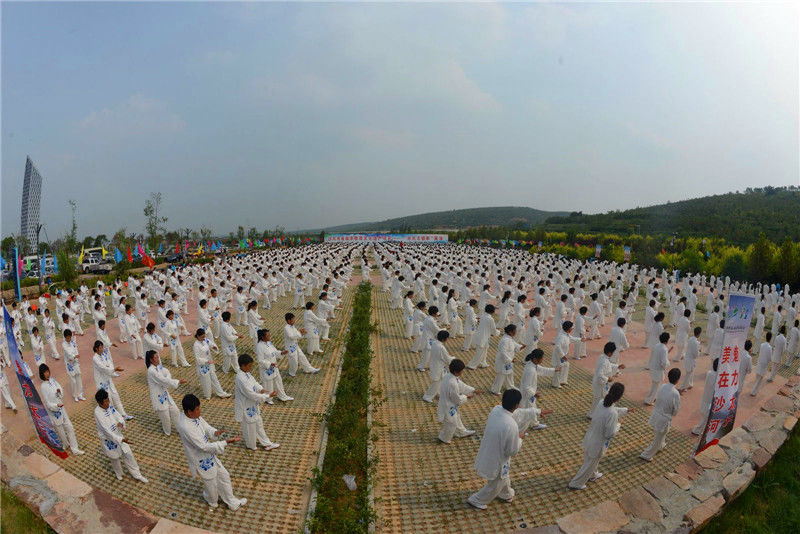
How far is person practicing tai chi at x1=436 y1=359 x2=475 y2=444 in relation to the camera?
18.0 feet

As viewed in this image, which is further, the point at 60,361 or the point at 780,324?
the point at 780,324

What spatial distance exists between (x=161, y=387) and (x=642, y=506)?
6.72m

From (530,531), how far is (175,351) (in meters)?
8.61

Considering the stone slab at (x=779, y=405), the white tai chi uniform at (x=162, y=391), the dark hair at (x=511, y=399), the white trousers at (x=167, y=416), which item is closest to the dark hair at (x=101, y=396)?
the white tai chi uniform at (x=162, y=391)

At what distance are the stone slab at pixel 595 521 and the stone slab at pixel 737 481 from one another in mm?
1454

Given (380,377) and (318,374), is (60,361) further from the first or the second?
(380,377)

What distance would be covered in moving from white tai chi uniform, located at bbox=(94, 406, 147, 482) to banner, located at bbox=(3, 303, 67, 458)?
2.44ft

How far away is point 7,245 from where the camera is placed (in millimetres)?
44188

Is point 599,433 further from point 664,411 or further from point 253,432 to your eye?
point 253,432

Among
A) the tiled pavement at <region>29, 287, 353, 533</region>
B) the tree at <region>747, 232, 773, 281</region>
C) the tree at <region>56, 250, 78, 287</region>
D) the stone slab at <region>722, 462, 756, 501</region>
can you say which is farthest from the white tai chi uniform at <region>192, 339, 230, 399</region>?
the tree at <region>747, 232, 773, 281</region>

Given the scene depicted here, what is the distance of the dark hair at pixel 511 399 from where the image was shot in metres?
4.10

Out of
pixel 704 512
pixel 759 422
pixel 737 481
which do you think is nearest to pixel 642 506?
pixel 704 512

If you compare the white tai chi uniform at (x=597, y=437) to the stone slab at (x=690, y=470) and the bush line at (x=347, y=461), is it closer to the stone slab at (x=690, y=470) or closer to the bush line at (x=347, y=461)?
the stone slab at (x=690, y=470)

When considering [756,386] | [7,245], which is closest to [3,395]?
[756,386]
